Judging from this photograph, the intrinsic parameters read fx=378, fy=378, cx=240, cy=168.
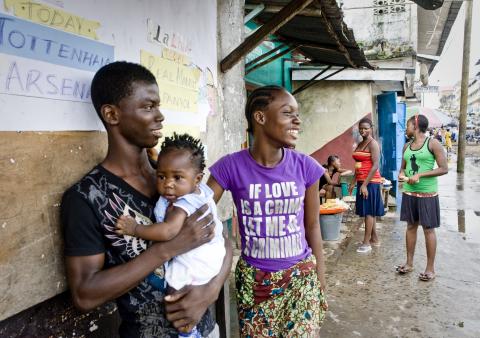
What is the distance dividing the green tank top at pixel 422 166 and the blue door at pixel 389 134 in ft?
16.3

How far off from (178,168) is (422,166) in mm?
3673

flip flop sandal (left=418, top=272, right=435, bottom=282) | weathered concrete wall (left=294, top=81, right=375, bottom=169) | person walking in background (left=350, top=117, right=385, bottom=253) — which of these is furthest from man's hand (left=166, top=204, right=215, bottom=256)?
weathered concrete wall (left=294, top=81, right=375, bottom=169)

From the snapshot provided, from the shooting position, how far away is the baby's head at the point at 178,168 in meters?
1.51

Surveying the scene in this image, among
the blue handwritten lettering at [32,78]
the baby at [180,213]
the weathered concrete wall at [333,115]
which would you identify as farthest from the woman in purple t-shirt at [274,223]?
the weathered concrete wall at [333,115]

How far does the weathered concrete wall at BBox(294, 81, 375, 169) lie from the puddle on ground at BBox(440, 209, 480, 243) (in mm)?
2267

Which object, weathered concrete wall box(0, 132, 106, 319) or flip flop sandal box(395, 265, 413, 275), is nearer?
weathered concrete wall box(0, 132, 106, 319)

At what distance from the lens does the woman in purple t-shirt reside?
6.37ft

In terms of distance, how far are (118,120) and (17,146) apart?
1.14 ft

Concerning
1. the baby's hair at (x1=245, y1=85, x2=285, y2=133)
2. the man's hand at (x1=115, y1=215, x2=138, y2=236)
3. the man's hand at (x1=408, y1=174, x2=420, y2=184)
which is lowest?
the man's hand at (x1=408, y1=174, x2=420, y2=184)

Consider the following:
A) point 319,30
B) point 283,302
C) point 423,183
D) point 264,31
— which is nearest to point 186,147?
point 283,302

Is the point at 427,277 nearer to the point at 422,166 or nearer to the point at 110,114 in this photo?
the point at 422,166

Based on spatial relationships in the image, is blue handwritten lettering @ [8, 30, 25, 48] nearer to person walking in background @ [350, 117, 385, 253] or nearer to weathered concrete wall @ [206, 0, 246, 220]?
weathered concrete wall @ [206, 0, 246, 220]

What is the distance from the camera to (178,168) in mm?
1527

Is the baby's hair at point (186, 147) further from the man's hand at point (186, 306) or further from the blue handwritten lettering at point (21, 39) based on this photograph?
the blue handwritten lettering at point (21, 39)
